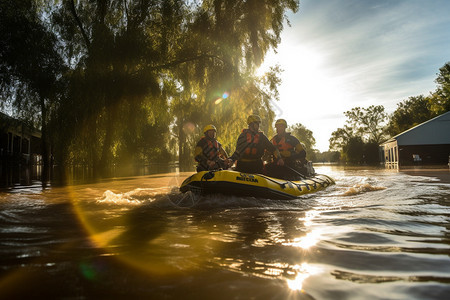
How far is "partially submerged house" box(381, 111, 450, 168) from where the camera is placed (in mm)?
31312

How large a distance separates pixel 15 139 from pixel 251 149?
117 ft

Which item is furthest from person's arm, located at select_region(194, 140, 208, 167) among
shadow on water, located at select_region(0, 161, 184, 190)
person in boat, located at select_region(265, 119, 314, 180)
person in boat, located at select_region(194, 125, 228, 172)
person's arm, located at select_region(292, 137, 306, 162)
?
shadow on water, located at select_region(0, 161, 184, 190)

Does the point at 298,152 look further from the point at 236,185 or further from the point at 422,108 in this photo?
the point at 422,108

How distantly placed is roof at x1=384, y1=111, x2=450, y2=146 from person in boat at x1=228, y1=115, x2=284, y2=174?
98.2 feet

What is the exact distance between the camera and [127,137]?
13977 millimetres

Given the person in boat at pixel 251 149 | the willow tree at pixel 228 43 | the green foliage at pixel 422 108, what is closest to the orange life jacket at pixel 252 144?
the person in boat at pixel 251 149

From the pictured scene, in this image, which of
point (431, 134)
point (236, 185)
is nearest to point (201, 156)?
point (236, 185)

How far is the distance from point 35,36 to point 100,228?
48.4 ft

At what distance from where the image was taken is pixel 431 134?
104 feet

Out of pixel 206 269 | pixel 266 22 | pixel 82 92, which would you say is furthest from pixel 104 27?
pixel 206 269

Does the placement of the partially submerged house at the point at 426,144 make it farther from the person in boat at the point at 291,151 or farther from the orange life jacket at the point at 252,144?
the orange life jacket at the point at 252,144

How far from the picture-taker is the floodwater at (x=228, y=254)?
2.07 metres

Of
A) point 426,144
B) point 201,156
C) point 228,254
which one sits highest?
point 426,144

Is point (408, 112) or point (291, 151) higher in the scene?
point (408, 112)
